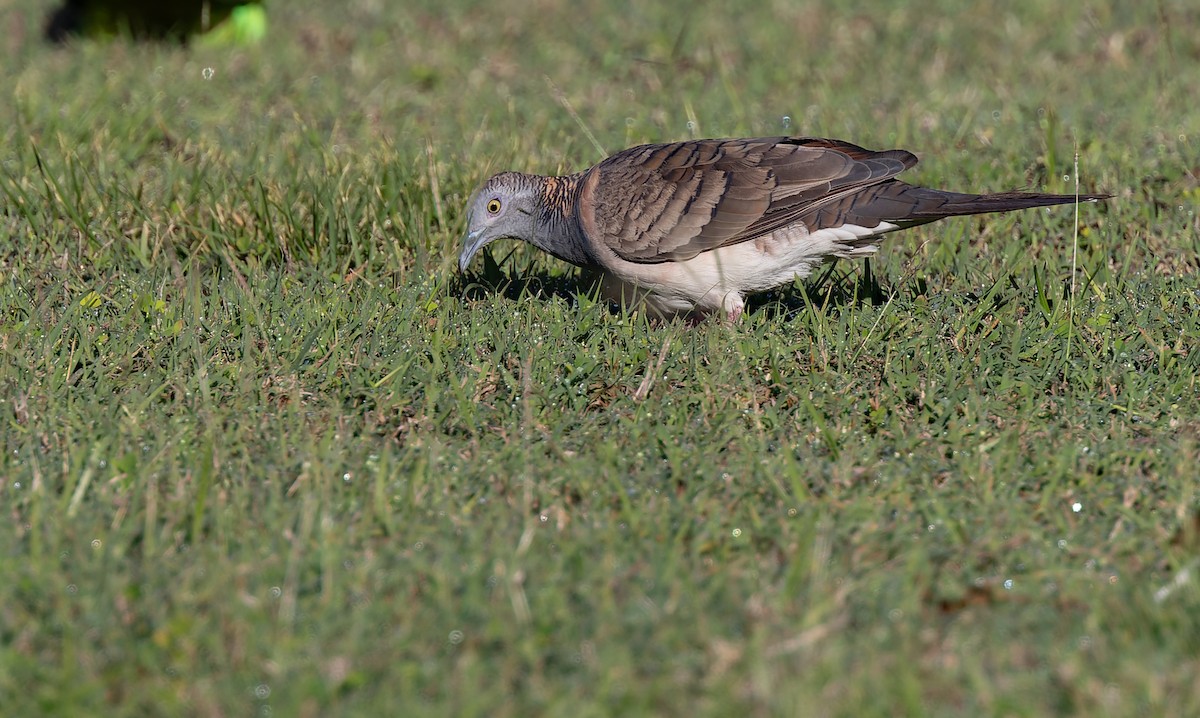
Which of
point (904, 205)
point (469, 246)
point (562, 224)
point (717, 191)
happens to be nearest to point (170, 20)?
point (469, 246)

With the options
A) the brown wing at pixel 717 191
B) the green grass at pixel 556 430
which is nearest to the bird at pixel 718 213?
the brown wing at pixel 717 191

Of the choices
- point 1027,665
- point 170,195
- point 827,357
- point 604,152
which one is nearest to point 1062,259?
point 827,357

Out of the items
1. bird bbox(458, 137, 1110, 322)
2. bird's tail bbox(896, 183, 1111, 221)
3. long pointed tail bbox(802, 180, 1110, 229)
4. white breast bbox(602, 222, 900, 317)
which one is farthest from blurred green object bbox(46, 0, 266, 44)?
bird's tail bbox(896, 183, 1111, 221)

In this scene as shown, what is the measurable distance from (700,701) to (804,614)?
0.39 meters

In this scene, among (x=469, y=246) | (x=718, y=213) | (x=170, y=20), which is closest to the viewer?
(x=718, y=213)

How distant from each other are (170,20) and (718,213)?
5.70 meters

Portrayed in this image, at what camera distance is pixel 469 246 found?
17.6 feet

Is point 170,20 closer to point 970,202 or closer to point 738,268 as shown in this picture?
point 738,268

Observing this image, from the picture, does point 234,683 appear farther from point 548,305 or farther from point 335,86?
point 335,86

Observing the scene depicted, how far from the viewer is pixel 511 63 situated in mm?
8852

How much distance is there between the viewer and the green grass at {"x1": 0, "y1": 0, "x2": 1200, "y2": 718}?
9.70 feet

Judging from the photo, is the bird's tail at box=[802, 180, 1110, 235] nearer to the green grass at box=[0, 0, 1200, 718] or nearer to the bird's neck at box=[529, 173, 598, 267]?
the green grass at box=[0, 0, 1200, 718]

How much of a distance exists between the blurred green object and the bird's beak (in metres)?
4.36

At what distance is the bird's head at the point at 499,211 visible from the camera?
537 centimetres
